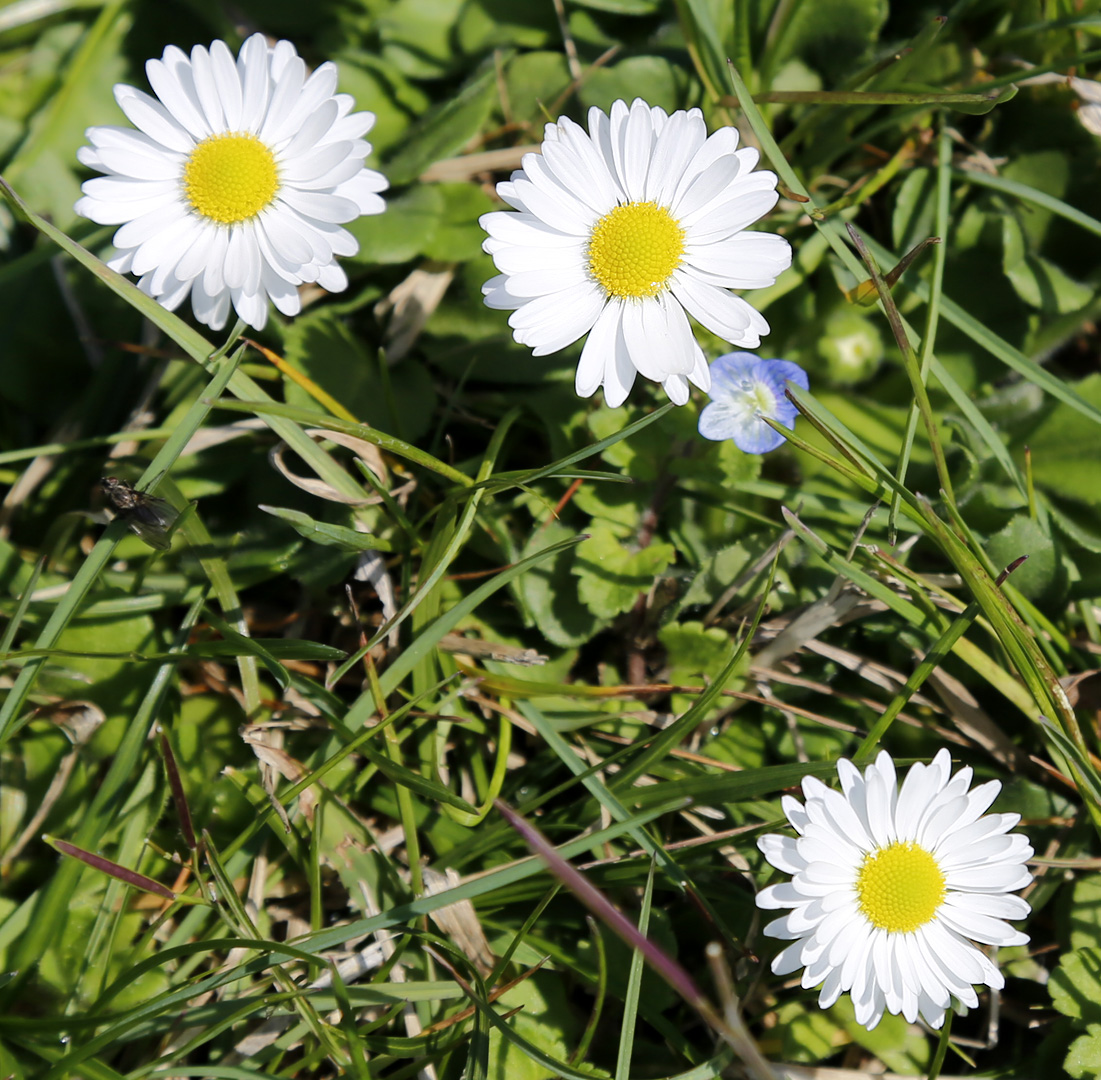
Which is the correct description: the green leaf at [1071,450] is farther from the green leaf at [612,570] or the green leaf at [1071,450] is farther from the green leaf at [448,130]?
the green leaf at [448,130]

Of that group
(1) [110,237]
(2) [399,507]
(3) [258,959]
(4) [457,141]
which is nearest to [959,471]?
(2) [399,507]

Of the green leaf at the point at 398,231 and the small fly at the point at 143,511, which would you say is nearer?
the small fly at the point at 143,511

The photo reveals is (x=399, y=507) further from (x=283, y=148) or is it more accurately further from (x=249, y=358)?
(x=283, y=148)

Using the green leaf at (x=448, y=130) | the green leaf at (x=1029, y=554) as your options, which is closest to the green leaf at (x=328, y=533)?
the green leaf at (x=448, y=130)

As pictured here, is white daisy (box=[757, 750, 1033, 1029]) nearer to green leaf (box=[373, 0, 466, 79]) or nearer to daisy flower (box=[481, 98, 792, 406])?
daisy flower (box=[481, 98, 792, 406])

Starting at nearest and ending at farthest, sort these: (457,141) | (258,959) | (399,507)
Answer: (258,959), (399,507), (457,141)

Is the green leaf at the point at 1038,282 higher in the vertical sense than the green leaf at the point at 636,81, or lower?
lower
